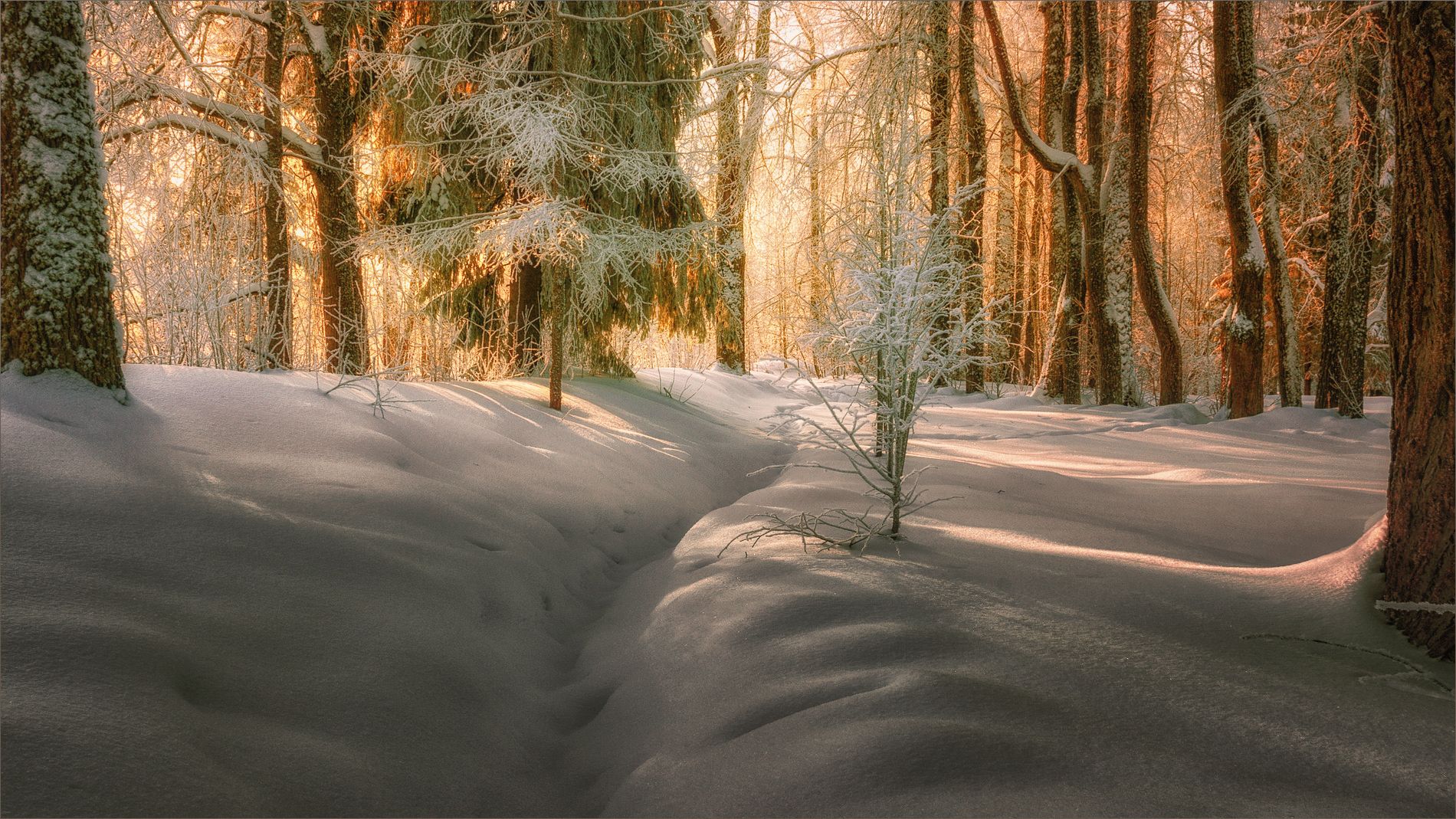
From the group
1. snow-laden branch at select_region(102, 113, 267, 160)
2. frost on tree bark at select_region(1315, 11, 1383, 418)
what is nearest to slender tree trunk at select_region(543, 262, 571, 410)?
snow-laden branch at select_region(102, 113, 267, 160)

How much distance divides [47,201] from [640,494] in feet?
11.5

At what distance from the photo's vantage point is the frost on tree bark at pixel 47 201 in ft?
10.2

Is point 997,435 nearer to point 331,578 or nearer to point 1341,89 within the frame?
point 1341,89

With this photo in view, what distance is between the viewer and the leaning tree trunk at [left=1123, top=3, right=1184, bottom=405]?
28.5ft

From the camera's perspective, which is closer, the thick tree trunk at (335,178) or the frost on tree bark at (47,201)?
the frost on tree bark at (47,201)

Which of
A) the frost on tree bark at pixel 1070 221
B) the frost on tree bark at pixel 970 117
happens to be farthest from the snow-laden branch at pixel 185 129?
the frost on tree bark at pixel 1070 221

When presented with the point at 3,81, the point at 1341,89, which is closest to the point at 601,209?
the point at 3,81

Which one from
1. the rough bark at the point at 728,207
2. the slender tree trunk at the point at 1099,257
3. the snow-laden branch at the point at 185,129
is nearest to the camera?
the rough bark at the point at 728,207

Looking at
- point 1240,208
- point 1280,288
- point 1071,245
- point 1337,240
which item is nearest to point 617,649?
point 1240,208

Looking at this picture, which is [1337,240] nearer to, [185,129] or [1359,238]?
[1359,238]

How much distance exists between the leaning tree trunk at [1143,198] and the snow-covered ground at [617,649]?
5690 mm

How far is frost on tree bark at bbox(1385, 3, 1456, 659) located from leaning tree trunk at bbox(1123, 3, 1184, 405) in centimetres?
705

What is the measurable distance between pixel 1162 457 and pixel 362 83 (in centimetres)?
921

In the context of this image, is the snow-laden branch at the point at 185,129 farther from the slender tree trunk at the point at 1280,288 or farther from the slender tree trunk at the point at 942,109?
the slender tree trunk at the point at 1280,288
